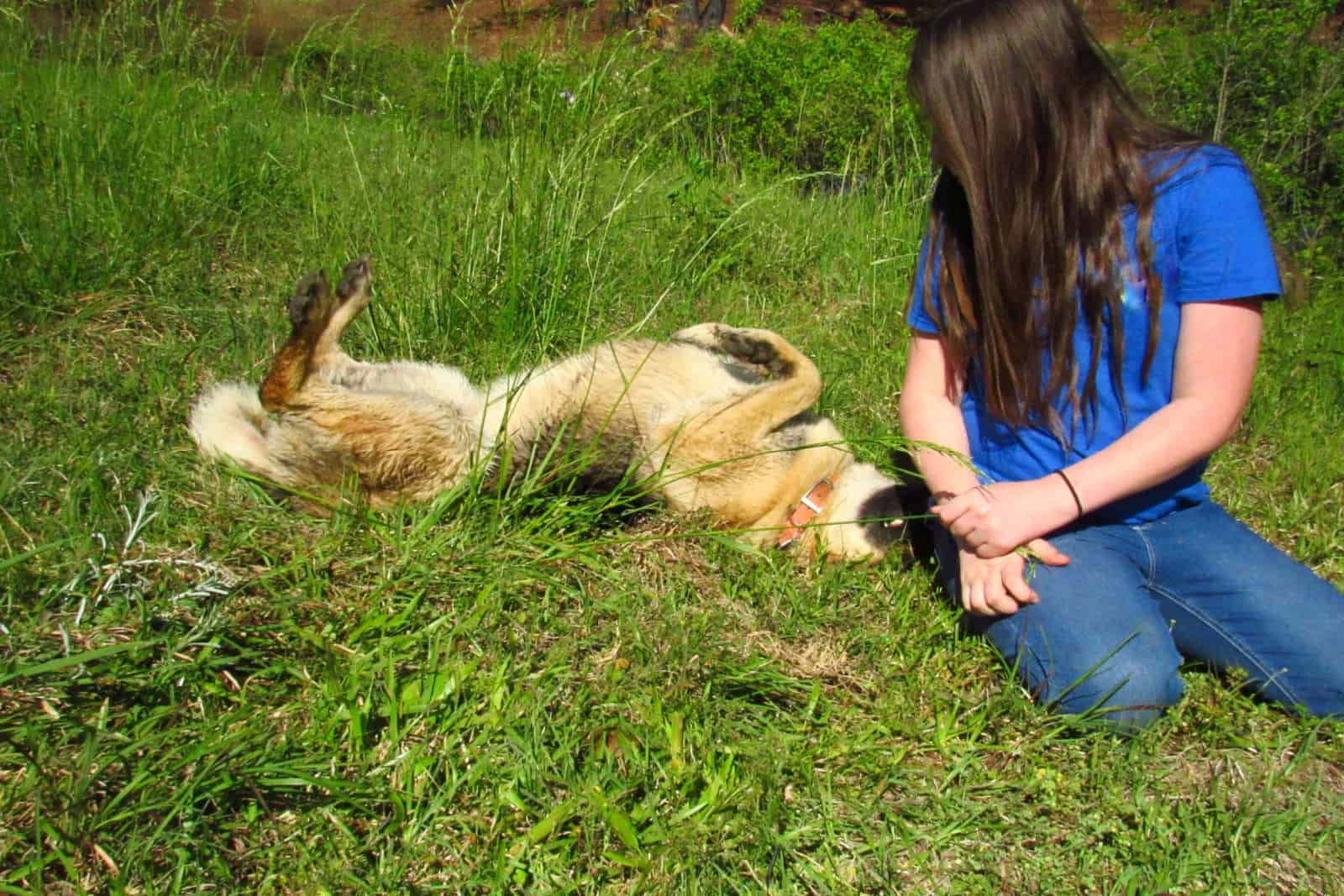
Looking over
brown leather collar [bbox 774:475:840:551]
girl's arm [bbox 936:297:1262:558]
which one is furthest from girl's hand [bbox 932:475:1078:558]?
brown leather collar [bbox 774:475:840:551]

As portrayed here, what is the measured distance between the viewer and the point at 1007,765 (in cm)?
220

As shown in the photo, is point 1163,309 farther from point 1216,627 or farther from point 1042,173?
point 1216,627

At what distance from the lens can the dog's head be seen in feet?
9.62

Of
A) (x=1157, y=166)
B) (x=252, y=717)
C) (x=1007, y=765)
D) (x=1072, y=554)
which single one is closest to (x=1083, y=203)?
(x=1157, y=166)

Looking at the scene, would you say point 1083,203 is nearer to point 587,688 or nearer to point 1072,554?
point 1072,554

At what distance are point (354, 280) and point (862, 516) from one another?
76.0 inches

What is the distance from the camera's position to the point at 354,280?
3.00 meters

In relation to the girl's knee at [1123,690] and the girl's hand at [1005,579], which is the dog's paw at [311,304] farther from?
the girl's knee at [1123,690]

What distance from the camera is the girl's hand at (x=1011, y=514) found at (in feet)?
7.47

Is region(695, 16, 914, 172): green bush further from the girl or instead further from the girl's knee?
the girl's knee

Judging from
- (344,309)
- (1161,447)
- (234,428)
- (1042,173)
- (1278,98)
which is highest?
(1278,98)

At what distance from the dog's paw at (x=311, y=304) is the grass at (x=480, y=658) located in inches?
15.5

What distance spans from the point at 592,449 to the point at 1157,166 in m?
1.74

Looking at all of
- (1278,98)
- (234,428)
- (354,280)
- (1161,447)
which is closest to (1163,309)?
(1161,447)
